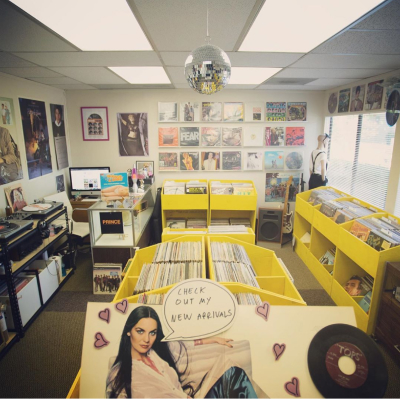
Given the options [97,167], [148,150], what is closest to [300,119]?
[148,150]

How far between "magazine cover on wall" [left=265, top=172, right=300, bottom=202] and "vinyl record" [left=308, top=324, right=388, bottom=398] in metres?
4.14

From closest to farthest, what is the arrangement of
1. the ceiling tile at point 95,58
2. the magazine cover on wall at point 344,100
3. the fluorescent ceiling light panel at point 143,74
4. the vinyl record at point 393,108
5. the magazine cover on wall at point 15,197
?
the ceiling tile at point 95,58, the vinyl record at point 393,108, the fluorescent ceiling light panel at point 143,74, the magazine cover on wall at point 15,197, the magazine cover on wall at point 344,100

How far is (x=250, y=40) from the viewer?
1.92 m

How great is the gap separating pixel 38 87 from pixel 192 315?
4.17m

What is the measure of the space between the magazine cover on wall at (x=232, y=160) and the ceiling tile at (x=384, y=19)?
310 cm

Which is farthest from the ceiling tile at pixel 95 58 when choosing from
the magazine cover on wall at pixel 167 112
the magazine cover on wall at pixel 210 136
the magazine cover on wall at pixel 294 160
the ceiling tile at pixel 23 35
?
the magazine cover on wall at pixel 294 160

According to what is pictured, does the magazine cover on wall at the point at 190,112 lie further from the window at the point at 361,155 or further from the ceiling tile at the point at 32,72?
the window at the point at 361,155

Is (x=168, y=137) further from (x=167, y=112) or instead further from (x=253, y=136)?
(x=253, y=136)

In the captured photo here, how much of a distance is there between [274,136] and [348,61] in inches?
85.7

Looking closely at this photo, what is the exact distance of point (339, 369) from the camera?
77 cm

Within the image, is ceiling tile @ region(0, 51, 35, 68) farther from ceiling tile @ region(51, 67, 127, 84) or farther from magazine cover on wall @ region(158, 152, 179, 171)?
magazine cover on wall @ region(158, 152, 179, 171)

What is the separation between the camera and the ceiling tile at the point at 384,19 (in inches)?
54.3

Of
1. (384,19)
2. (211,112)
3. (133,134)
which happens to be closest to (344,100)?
(211,112)

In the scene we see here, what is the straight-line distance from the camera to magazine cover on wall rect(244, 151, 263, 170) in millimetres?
4732
